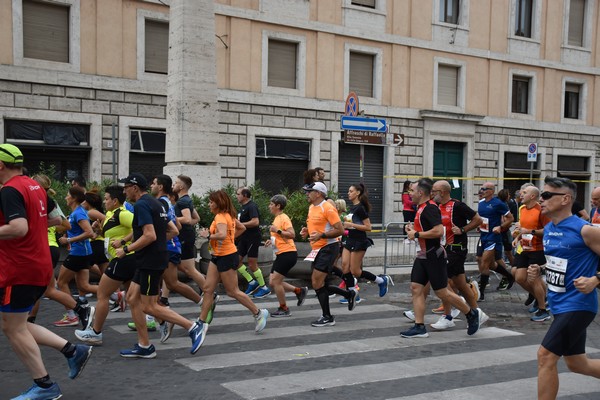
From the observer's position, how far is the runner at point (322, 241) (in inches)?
336

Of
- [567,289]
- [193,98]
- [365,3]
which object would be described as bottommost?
[567,289]

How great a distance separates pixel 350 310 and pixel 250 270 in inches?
93.3

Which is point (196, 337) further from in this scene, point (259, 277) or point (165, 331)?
point (259, 277)

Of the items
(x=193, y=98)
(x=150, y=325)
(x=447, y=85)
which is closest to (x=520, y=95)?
(x=447, y=85)

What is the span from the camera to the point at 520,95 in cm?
2903

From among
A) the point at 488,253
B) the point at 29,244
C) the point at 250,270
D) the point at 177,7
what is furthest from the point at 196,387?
the point at 177,7

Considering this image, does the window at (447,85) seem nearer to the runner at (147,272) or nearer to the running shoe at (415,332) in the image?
the running shoe at (415,332)

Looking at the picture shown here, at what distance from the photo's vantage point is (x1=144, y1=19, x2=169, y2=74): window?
20.5m

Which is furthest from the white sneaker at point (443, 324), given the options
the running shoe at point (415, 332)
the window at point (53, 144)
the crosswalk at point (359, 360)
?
the window at point (53, 144)

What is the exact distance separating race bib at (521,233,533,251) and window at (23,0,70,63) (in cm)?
1472

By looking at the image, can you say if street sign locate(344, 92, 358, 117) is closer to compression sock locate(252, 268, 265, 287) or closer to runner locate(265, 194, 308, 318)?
compression sock locate(252, 268, 265, 287)

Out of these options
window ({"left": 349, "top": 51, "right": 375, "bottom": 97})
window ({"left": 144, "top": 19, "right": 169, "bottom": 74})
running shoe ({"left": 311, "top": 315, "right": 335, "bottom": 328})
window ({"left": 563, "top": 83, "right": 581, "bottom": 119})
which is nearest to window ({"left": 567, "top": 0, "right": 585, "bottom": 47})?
window ({"left": 563, "top": 83, "right": 581, "bottom": 119})

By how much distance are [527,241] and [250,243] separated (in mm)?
4348

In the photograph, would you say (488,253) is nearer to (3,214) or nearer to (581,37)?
(3,214)
